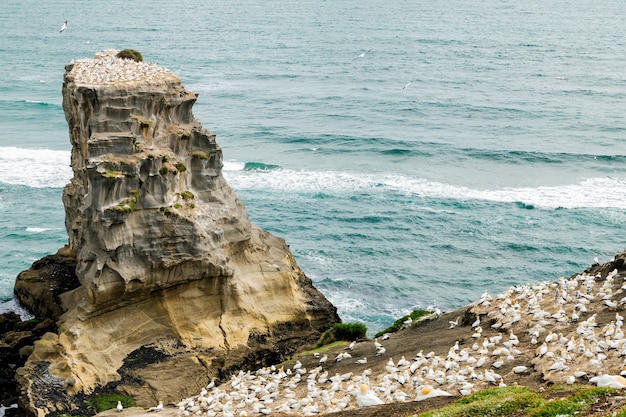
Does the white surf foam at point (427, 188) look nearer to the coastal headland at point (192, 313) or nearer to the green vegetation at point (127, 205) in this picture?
the coastal headland at point (192, 313)

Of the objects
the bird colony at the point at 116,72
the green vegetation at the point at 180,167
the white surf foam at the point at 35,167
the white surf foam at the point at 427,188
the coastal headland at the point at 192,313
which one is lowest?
the white surf foam at the point at 35,167

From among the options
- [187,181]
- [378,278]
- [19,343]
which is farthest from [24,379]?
[378,278]

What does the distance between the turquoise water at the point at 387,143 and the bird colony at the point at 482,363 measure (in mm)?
14628

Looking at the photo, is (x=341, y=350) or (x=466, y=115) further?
(x=466, y=115)

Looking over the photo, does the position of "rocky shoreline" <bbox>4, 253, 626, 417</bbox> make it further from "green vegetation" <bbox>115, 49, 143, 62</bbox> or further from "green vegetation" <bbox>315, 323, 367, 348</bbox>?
"green vegetation" <bbox>115, 49, 143, 62</bbox>

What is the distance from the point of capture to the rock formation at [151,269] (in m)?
33.9

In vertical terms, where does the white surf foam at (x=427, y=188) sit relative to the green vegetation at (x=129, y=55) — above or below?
below

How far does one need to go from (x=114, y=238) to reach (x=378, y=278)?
22.8m

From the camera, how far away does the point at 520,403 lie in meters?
20.9

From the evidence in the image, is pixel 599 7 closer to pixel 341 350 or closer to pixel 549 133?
pixel 549 133

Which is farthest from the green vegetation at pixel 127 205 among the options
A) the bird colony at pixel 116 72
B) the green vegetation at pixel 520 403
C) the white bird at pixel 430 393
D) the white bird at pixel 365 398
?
the green vegetation at pixel 520 403

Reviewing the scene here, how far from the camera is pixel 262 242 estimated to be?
4088 cm

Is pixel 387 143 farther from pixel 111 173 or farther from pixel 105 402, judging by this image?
pixel 105 402

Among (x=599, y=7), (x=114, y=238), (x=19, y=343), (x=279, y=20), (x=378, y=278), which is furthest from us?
(x=599, y=7)
